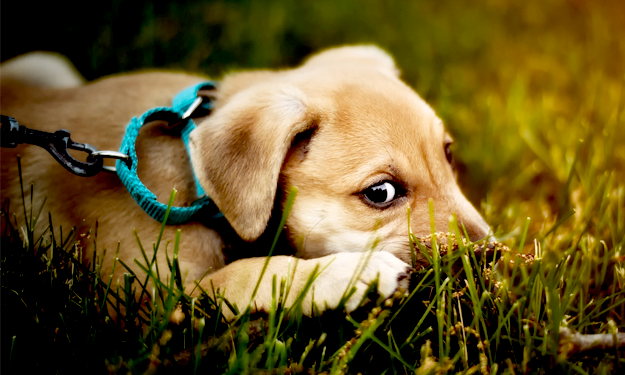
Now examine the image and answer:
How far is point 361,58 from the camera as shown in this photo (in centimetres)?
321

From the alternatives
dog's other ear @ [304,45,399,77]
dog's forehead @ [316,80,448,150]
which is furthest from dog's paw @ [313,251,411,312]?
dog's other ear @ [304,45,399,77]

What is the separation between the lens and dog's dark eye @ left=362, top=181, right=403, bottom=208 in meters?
2.15

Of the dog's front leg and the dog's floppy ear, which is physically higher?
the dog's floppy ear

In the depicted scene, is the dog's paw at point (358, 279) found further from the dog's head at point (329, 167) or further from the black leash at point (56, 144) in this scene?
the black leash at point (56, 144)

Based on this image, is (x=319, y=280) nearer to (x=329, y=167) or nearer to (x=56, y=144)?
(x=329, y=167)

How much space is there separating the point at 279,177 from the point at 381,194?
1.57 feet

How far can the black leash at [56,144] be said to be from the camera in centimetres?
192

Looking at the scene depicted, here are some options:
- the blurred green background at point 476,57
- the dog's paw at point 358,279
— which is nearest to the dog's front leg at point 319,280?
the dog's paw at point 358,279

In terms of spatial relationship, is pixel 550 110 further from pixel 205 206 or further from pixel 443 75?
pixel 205 206

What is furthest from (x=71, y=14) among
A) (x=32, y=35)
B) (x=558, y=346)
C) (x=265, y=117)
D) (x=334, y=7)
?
(x=558, y=346)

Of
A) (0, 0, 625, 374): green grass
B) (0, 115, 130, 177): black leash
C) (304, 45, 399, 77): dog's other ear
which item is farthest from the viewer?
(304, 45, 399, 77): dog's other ear

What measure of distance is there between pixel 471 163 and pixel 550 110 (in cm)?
109

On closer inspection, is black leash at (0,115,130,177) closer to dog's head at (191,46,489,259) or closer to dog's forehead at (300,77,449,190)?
dog's head at (191,46,489,259)

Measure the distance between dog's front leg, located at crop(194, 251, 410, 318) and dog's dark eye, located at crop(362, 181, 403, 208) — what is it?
1.18ft
